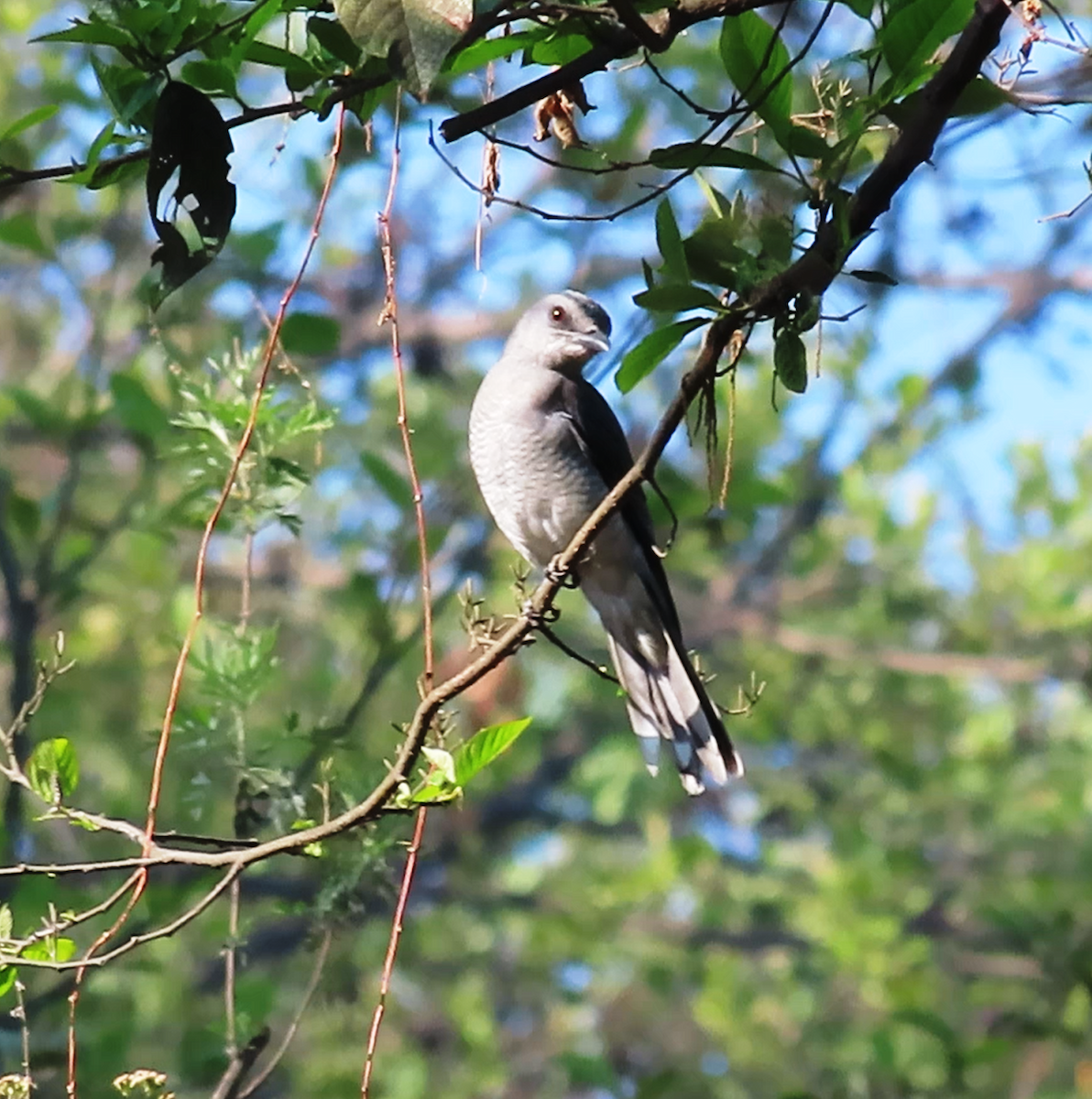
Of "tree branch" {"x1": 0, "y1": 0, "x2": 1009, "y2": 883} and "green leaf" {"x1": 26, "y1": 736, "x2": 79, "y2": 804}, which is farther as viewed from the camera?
"green leaf" {"x1": 26, "y1": 736, "x2": 79, "y2": 804}

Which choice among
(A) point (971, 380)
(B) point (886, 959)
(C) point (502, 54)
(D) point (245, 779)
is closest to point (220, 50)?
(C) point (502, 54)

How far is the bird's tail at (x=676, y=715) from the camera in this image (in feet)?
12.4

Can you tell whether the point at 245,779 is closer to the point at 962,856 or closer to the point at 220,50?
the point at 220,50

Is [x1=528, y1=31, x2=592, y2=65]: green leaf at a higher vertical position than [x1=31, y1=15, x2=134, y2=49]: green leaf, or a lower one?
lower

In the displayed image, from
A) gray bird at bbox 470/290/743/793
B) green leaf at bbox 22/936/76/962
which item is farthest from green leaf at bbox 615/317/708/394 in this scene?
gray bird at bbox 470/290/743/793

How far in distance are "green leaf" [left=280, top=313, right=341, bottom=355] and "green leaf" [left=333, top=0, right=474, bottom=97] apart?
1.78m

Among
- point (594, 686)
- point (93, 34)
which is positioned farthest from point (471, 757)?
point (594, 686)

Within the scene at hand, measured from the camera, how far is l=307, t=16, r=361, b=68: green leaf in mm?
1789

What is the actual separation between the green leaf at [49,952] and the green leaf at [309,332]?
4.96 ft

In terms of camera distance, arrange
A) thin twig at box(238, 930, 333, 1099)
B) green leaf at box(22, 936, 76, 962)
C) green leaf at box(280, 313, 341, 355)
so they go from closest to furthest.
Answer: green leaf at box(22, 936, 76, 962), thin twig at box(238, 930, 333, 1099), green leaf at box(280, 313, 341, 355)

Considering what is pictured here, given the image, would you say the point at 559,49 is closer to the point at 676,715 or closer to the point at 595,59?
the point at 595,59

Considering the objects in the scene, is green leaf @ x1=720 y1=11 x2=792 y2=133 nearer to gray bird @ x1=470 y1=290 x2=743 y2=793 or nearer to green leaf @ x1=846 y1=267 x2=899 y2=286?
green leaf @ x1=846 y1=267 x2=899 y2=286

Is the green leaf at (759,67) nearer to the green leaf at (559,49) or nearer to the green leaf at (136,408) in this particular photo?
the green leaf at (559,49)

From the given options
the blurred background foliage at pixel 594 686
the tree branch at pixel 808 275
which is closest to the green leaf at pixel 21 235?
the blurred background foliage at pixel 594 686
